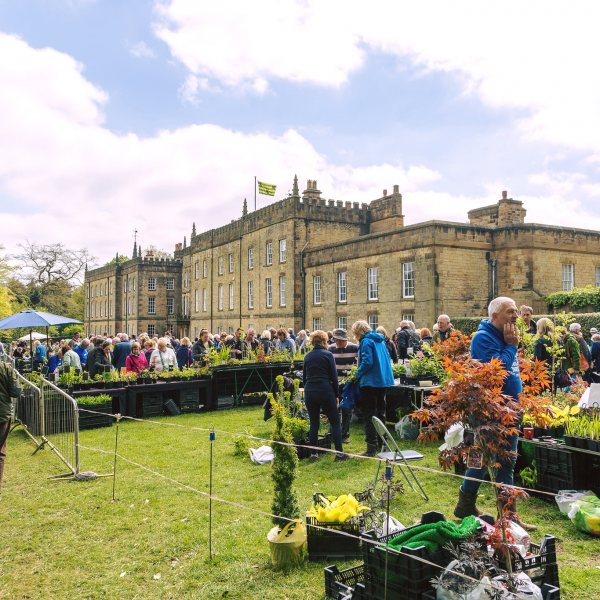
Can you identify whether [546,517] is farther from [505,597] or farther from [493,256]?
[493,256]

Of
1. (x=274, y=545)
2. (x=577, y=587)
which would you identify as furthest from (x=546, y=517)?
(x=274, y=545)

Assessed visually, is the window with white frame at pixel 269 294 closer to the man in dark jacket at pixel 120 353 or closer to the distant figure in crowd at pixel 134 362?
the man in dark jacket at pixel 120 353

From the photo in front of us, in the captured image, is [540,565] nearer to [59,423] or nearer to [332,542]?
[332,542]

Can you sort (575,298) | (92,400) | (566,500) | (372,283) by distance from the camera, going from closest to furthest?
(566,500) → (92,400) → (575,298) → (372,283)

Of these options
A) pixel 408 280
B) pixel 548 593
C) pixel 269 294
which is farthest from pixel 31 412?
pixel 269 294

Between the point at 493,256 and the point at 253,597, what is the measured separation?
2204 cm

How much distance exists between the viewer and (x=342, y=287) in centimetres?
2895

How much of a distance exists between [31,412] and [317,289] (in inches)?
874

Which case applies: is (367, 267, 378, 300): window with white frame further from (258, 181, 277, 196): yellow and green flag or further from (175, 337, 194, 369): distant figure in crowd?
(258, 181, 277, 196): yellow and green flag

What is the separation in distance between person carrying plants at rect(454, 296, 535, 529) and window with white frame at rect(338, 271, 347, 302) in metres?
23.8

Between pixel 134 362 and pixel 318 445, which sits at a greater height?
pixel 134 362

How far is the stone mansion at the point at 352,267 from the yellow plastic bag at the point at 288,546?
18.8 m

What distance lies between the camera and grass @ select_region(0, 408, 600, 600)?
4.27 m

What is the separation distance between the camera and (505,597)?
120 inches
